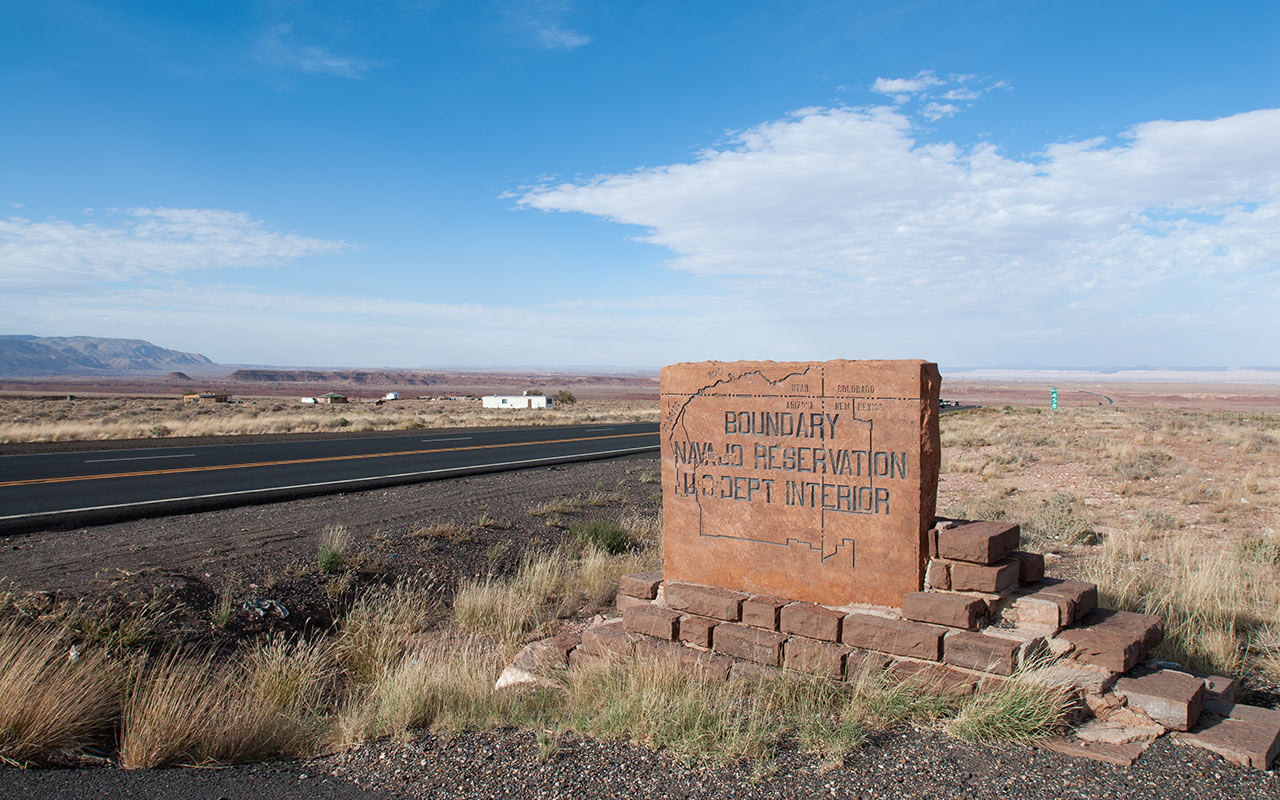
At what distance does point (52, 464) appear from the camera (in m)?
17.4

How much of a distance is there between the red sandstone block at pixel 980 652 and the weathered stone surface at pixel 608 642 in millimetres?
2270

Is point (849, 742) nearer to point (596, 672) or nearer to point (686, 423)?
point (596, 672)

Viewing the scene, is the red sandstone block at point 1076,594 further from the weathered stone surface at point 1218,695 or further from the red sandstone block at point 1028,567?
the weathered stone surface at point 1218,695

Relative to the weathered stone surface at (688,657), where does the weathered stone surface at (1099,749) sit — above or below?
above

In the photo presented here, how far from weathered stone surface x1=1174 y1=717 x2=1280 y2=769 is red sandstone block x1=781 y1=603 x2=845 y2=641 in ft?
6.51

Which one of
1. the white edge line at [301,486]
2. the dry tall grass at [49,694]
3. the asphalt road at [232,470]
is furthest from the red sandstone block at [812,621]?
the white edge line at [301,486]

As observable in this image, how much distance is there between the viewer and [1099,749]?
425 centimetres

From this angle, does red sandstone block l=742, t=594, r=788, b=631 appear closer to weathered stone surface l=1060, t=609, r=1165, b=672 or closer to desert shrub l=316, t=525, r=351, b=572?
weathered stone surface l=1060, t=609, r=1165, b=672

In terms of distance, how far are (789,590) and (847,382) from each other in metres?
1.66

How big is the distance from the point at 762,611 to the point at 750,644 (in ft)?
0.85

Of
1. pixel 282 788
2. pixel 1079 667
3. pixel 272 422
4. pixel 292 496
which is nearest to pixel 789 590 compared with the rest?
pixel 1079 667

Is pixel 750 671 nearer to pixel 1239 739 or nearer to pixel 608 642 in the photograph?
pixel 608 642

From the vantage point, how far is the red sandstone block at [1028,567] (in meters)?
5.62

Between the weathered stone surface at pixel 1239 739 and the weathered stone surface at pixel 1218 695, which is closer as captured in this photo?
the weathered stone surface at pixel 1239 739
